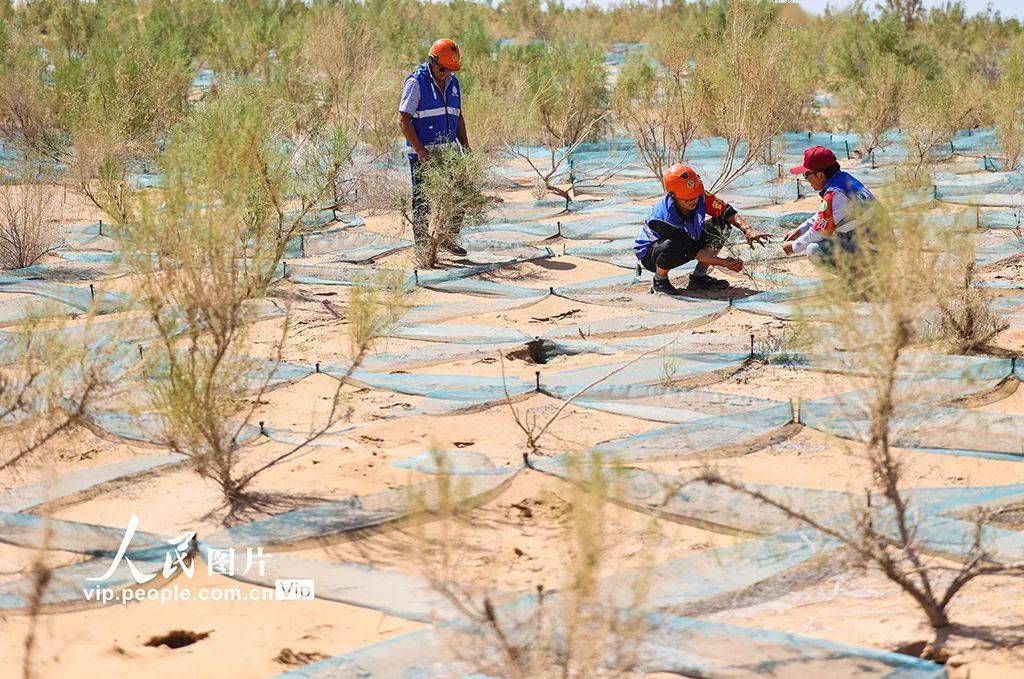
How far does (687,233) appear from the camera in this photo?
25.2 feet

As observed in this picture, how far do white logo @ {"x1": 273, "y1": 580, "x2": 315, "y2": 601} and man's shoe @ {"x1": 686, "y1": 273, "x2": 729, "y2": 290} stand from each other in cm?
437

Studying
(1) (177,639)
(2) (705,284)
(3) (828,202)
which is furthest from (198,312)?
(2) (705,284)

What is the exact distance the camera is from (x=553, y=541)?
429cm

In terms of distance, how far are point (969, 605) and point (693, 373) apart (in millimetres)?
2511

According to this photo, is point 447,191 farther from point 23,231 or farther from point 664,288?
point 23,231

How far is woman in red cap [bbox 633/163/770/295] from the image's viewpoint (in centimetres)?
759

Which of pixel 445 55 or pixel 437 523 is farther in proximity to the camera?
pixel 445 55

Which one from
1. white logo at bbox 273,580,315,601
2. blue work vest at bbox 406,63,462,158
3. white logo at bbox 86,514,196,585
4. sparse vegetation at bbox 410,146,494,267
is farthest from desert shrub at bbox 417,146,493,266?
white logo at bbox 273,580,315,601

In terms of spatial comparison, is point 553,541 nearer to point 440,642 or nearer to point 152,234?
point 440,642

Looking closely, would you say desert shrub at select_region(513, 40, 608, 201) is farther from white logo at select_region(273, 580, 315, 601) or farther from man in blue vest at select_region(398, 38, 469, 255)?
white logo at select_region(273, 580, 315, 601)

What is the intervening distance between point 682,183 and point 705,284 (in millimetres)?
643

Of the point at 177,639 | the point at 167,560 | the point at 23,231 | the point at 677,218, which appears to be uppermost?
the point at 677,218

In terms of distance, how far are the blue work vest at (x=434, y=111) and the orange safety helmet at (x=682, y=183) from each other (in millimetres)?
1763

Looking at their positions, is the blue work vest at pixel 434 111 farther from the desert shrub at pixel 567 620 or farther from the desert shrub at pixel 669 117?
the desert shrub at pixel 567 620
